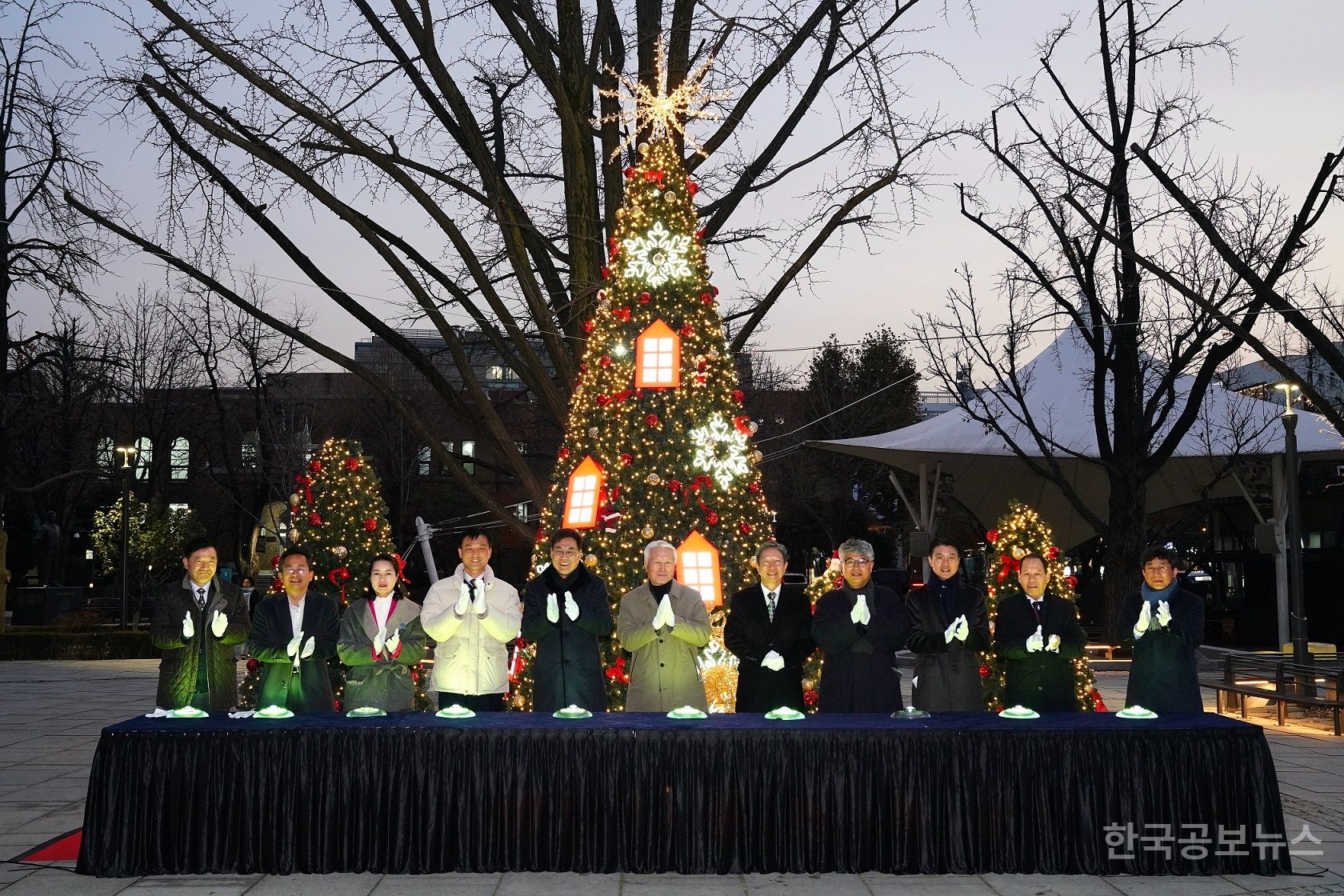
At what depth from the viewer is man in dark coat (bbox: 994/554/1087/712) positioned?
24.5 ft

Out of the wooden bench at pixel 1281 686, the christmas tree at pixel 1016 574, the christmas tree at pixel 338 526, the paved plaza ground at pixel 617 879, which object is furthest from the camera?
the wooden bench at pixel 1281 686

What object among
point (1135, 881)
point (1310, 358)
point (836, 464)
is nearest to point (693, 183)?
point (1135, 881)

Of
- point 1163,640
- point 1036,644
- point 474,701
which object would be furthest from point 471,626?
point 1163,640

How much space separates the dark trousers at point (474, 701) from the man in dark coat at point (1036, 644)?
3.05m

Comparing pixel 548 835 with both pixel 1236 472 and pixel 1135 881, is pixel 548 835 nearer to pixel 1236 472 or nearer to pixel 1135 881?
pixel 1135 881

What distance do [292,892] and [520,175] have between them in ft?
29.5

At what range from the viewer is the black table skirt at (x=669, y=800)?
6.20 m

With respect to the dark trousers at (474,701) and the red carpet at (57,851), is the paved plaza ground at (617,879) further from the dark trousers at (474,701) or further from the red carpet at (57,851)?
the dark trousers at (474,701)

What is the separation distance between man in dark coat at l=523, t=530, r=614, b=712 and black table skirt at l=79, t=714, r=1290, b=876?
1096mm

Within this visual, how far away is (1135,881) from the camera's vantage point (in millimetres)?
6133

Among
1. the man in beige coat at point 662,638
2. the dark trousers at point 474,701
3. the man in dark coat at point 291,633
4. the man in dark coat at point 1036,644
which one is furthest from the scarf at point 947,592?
the man in dark coat at point 291,633

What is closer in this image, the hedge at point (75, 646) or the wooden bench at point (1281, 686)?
the wooden bench at point (1281, 686)

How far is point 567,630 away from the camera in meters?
7.47

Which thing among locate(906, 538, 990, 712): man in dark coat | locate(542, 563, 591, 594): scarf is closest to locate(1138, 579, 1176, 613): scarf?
locate(906, 538, 990, 712): man in dark coat
